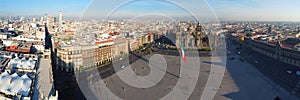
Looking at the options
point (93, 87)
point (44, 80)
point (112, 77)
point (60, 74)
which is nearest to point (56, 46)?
point (60, 74)

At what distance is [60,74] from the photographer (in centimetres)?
560

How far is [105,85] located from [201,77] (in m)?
2.11

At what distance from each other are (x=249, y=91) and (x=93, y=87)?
2699 millimetres

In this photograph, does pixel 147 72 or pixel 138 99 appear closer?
pixel 138 99

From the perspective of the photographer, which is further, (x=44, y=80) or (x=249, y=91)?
(x=249, y=91)

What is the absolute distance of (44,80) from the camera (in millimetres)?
3348

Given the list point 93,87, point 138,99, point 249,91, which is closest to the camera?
point 138,99

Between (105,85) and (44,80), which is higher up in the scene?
(44,80)

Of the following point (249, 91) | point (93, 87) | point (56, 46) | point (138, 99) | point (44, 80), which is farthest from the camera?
point (56, 46)

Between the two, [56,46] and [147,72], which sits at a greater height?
[56,46]

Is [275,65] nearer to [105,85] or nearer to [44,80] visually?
[105,85]

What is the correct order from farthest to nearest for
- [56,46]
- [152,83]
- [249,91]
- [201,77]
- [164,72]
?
[56,46]
[164,72]
[201,77]
[152,83]
[249,91]

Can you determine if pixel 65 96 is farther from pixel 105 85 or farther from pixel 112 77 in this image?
pixel 112 77

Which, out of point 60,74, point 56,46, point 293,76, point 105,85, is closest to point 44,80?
point 105,85
